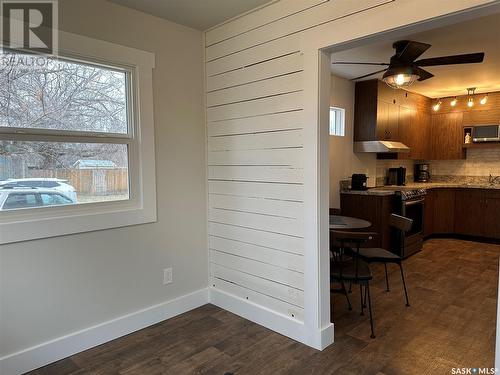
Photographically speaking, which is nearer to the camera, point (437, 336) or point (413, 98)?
point (437, 336)

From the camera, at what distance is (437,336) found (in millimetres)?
2566

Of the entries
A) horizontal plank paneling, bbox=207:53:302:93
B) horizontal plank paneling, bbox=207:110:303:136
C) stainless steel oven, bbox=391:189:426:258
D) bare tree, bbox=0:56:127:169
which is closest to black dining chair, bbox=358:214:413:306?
stainless steel oven, bbox=391:189:426:258

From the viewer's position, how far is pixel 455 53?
12.0 ft

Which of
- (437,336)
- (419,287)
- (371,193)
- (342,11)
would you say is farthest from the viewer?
(371,193)

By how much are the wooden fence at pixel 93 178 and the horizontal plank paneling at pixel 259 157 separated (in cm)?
79

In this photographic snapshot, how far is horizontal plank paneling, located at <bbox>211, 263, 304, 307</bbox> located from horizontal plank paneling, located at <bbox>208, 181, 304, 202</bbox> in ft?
2.20

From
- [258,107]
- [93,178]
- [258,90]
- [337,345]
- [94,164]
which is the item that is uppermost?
[258,90]

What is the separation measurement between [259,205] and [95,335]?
1521mm

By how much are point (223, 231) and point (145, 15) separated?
72.8 inches

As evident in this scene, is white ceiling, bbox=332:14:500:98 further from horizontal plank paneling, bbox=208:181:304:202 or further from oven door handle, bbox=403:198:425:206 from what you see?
horizontal plank paneling, bbox=208:181:304:202

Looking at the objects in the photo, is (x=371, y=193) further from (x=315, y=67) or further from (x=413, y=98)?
(x=315, y=67)

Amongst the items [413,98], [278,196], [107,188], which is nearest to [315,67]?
[278,196]

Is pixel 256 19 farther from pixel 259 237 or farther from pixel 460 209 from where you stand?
pixel 460 209

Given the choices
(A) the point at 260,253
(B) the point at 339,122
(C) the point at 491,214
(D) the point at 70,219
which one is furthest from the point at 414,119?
(D) the point at 70,219
